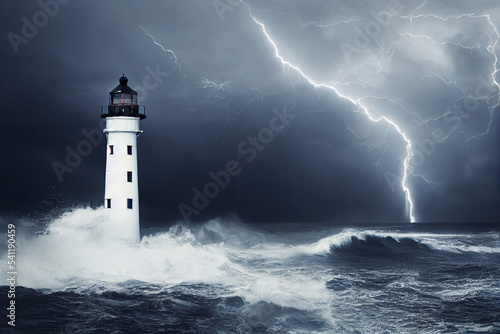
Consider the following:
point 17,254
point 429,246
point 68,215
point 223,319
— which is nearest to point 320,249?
point 429,246

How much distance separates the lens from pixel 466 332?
12625 millimetres

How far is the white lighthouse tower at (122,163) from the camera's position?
824 inches

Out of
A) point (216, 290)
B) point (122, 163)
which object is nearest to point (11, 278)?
point (122, 163)

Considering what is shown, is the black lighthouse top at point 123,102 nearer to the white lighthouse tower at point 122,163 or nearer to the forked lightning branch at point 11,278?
the white lighthouse tower at point 122,163

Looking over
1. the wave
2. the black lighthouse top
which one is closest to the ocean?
the wave

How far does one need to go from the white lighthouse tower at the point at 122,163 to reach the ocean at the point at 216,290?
66 centimetres

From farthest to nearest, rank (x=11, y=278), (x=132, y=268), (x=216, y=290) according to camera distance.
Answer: (x=132, y=268)
(x=11, y=278)
(x=216, y=290)

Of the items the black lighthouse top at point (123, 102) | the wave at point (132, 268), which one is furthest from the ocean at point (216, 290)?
the black lighthouse top at point (123, 102)

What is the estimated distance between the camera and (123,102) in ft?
69.9

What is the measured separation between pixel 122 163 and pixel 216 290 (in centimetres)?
675

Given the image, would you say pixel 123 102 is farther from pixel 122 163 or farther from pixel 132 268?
pixel 132 268

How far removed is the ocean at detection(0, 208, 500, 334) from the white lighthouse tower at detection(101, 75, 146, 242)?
2.17ft

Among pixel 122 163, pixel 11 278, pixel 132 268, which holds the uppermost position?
pixel 122 163

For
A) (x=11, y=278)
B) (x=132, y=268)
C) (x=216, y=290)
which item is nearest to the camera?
(x=216, y=290)
